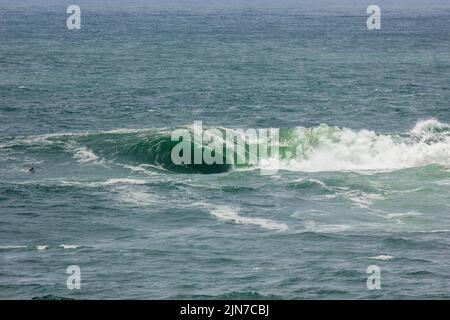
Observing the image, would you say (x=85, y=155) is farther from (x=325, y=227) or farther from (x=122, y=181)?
(x=325, y=227)

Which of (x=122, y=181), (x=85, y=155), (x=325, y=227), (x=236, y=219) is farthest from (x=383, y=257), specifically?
(x=85, y=155)

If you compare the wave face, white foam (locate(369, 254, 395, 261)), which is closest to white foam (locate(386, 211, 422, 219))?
white foam (locate(369, 254, 395, 261))

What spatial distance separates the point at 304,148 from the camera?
77875mm

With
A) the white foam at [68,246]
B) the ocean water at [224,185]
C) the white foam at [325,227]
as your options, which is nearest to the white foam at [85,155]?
the ocean water at [224,185]

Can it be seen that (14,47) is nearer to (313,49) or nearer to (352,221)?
(313,49)

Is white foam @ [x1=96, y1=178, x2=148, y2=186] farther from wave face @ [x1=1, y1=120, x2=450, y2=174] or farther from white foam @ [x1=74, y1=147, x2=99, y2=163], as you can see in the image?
white foam @ [x1=74, y1=147, x2=99, y2=163]

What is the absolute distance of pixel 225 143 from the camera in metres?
78.1

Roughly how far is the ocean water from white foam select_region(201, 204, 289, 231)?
11cm

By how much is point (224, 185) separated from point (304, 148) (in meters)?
13.6

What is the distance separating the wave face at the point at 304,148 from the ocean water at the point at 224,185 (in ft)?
0.56

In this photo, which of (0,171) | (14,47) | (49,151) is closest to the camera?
(0,171)

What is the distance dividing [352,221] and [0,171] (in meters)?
25.7

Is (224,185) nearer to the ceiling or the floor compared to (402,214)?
nearer to the ceiling
